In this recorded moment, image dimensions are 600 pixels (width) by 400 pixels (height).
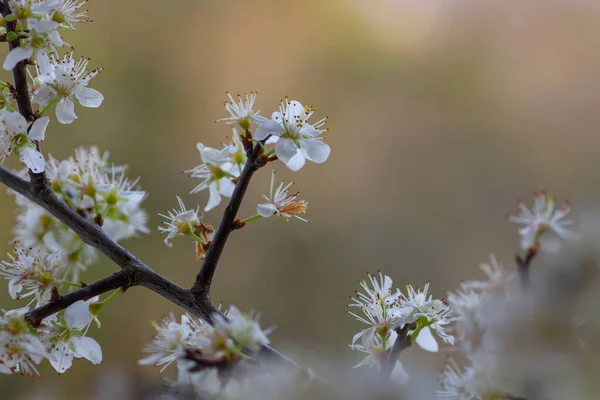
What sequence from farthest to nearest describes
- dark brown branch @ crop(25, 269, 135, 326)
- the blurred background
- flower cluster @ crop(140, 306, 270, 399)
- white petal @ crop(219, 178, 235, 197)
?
the blurred background
white petal @ crop(219, 178, 235, 197)
dark brown branch @ crop(25, 269, 135, 326)
flower cluster @ crop(140, 306, 270, 399)

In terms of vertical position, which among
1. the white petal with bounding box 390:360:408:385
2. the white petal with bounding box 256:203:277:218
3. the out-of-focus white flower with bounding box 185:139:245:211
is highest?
the out-of-focus white flower with bounding box 185:139:245:211

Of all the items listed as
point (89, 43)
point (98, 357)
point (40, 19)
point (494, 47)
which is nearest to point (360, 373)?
point (98, 357)

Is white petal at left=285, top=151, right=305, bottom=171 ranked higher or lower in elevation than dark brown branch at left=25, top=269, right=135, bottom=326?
higher

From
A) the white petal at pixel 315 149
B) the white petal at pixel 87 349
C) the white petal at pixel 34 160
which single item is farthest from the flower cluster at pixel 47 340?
the white petal at pixel 315 149

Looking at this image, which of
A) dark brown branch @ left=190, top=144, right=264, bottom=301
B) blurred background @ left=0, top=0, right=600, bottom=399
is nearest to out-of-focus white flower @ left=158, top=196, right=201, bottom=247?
dark brown branch @ left=190, top=144, right=264, bottom=301

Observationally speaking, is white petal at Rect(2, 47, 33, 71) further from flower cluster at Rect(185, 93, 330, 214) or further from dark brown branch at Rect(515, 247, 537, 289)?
dark brown branch at Rect(515, 247, 537, 289)

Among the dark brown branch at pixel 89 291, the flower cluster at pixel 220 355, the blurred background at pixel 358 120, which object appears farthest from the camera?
the blurred background at pixel 358 120

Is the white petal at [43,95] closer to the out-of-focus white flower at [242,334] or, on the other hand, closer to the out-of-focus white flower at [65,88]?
the out-of-focus white flower at [65,88]

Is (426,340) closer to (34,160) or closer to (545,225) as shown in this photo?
(545,225)
